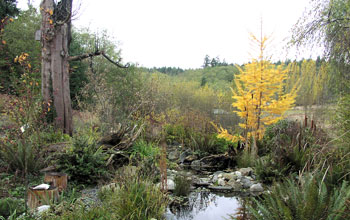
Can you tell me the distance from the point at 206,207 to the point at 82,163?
218 centimetres

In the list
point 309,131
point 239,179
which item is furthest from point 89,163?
point 309,131

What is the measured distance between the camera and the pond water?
407 cm

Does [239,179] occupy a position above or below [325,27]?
below

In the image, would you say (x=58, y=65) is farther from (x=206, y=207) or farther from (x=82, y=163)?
(x=206, y=207)

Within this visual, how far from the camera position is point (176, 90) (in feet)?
49.5

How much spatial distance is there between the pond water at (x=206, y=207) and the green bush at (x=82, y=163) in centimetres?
142

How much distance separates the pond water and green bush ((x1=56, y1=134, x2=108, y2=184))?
1.42m

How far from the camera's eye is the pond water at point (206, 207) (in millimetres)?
4074

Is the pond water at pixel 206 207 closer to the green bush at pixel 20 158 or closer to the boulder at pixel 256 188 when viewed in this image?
the boulder at pixel 256 188

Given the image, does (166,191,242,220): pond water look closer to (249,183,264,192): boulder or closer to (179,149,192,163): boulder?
(249,183,264,192): boulder

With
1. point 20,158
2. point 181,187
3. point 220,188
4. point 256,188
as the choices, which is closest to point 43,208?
point 20,158

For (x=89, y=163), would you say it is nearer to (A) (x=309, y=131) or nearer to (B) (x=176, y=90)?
(A) (x=309, y=131)

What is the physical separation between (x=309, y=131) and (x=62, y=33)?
6.97m

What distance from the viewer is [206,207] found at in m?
4.45
